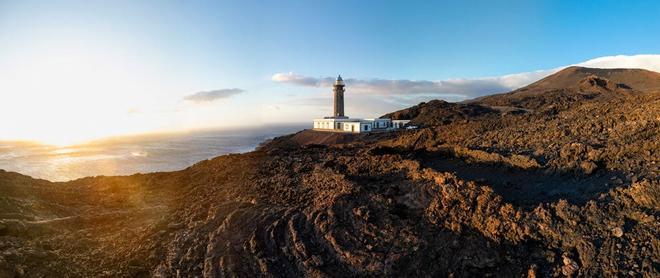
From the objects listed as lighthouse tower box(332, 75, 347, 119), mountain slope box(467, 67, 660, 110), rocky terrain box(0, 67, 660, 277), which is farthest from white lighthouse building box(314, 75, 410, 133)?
rocky terrain box(0, 67, 660, 277)

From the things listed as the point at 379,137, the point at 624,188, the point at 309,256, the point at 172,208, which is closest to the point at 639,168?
the point at 624,188

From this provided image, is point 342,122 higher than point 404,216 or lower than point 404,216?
higher

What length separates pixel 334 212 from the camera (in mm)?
9781

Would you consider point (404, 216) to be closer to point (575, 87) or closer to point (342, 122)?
point (342, 122)

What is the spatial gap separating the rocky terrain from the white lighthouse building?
89.4 feet

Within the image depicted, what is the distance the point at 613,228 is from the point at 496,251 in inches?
85.1

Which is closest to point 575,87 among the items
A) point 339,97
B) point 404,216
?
point 339,97

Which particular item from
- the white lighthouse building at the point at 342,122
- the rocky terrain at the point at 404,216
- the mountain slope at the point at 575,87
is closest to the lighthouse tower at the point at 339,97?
the white lighthouse building at the point at 342,122

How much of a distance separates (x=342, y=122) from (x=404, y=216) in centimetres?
3708

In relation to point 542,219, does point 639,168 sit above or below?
above

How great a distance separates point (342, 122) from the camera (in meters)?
46.0

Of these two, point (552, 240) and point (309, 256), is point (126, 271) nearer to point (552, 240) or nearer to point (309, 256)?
point (309, 256)

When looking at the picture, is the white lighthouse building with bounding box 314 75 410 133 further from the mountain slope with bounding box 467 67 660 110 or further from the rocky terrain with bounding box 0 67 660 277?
the rocky terrain with bounding box 0 67 660 277

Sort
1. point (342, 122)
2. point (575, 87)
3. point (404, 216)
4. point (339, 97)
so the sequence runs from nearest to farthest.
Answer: point (404, 216), point (342, 122), point (339, 97), point (575, 87)
